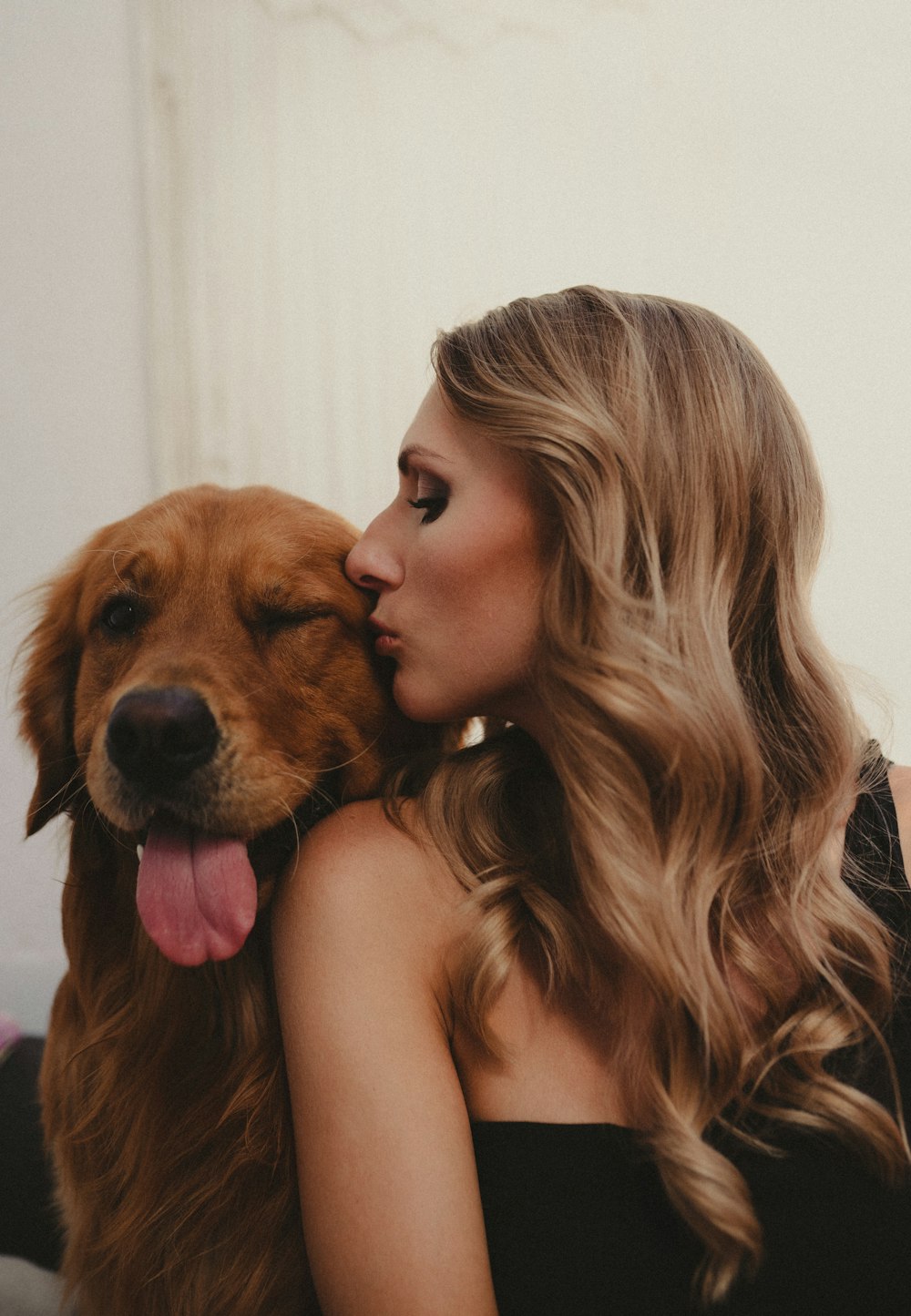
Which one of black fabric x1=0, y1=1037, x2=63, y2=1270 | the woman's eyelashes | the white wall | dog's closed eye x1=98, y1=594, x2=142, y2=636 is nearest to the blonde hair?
the woman's eyelashes

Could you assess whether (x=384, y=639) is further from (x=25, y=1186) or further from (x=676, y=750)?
(x=25, y=1186)

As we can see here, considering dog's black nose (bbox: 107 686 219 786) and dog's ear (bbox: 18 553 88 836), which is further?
dog's ear (bbox: 18 553 88 836)

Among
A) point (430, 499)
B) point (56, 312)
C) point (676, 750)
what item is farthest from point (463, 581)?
point (56, 312)

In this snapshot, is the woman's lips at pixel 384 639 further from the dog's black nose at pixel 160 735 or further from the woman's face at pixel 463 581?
the dog's black nose at pixel 160 735

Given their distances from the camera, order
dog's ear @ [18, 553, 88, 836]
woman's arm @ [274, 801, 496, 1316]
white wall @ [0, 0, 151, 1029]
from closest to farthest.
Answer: woman's arm @ [274, 801, 496, 1316], dog's ear @ [18, 553, 88, 836], white wall @ [0, 0, 151, 1029]

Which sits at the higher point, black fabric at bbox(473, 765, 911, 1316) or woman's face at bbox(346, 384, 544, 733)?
woman's face at bbox(346, 384, 544, 733)

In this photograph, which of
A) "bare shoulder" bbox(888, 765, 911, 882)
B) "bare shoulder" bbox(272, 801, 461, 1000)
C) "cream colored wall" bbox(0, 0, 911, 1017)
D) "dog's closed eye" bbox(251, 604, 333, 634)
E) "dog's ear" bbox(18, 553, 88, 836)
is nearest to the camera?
"bare shoulder" bbox(272, 801, 461, 1000)

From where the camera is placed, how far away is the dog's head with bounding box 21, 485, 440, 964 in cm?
106

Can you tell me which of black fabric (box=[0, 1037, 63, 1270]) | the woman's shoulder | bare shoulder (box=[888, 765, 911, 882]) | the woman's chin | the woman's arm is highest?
the woman's chin

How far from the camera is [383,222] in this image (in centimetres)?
279

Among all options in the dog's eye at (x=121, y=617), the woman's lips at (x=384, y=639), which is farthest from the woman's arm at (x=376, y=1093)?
the dog's eye at (x=121, y=617)

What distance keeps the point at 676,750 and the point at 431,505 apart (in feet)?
1.45

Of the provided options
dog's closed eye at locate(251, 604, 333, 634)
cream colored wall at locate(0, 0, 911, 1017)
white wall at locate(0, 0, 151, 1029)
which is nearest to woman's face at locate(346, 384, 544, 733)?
dog's closed eye at locate(251, 604, 333, 634)

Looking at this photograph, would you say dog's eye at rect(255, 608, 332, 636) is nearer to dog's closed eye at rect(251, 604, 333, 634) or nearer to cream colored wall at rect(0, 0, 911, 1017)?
dog's closed eye at rect(251, 604, 333, 634)
